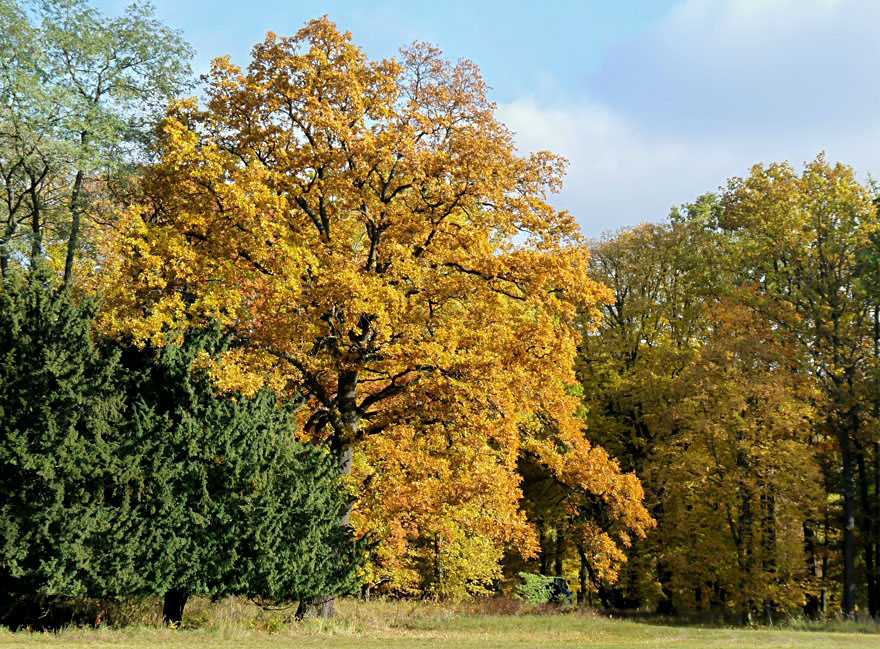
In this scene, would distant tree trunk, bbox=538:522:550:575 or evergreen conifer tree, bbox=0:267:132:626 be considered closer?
evergreen conifer tree, bbox=0:267:132:626

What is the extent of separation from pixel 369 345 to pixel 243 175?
4708mm

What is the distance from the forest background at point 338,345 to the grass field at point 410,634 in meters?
0.90

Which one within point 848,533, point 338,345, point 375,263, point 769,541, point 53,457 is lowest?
point 769,541

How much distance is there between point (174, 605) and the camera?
14.9 meters

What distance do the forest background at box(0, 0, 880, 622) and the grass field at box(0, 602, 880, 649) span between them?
35.3 inches

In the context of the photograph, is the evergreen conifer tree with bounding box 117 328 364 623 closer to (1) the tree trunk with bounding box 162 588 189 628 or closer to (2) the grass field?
(1) the tree trunk with bounding box 162 588 189 628

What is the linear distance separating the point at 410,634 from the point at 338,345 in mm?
6557

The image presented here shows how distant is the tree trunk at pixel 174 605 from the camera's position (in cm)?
1473

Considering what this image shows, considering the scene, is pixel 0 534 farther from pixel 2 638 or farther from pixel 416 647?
pixel 416 647

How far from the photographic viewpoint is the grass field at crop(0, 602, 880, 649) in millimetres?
12328

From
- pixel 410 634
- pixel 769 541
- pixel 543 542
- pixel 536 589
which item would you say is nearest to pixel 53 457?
pixel 410 634

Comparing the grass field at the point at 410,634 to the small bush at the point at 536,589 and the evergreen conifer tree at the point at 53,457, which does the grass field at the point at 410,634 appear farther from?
the small bush at the point at 536,589

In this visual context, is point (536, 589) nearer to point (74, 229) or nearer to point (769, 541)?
point (769, 541)

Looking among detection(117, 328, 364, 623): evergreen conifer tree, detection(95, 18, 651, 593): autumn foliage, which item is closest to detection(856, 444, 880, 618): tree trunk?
detection(95, 18, 651, 593): autumn foliage
